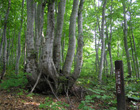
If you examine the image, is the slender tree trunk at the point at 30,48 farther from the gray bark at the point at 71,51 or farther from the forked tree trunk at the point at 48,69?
the gray bark at the point at 71,51

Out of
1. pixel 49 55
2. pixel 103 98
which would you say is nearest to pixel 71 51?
pixel 49 55

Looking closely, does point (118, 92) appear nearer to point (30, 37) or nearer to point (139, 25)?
point (30, 37)

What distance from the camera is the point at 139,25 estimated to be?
12922 mm

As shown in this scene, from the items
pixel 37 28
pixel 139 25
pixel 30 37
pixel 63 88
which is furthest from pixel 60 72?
pixel 139 25

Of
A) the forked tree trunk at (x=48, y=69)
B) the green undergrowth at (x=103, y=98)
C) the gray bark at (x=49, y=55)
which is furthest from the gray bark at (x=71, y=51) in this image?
the green undergrowth at (x=103, y=98)

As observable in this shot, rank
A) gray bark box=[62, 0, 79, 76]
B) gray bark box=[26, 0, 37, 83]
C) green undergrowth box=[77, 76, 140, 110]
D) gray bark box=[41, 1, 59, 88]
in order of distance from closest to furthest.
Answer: green undergrowth box=[77, 76, 140, 110]
gray bark box=[41, 1, 59, 88]
gray bark box=[26, 0, 37, 83]
gray bark box=[62, 0, 79, 76]

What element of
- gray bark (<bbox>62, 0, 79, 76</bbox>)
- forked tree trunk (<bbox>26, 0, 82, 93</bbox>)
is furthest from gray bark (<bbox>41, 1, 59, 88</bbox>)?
gray bark (<bbox>62, 0, 79, 76</bbox>)

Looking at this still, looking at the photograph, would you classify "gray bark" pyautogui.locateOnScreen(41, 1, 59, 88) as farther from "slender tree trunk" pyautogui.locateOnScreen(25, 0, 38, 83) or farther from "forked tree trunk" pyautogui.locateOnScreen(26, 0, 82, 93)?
"slender tree trunk" pyautogui.locateOnScreen(25, 0, 38, 83)

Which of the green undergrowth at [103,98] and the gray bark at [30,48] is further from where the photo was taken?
the gray bark at [30,48]

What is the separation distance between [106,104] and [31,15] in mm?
5735

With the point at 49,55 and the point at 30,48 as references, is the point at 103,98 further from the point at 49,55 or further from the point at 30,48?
the point at 30,48

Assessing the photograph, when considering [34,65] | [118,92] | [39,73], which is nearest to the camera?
[118,92]

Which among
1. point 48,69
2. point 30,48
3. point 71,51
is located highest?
point 30,48

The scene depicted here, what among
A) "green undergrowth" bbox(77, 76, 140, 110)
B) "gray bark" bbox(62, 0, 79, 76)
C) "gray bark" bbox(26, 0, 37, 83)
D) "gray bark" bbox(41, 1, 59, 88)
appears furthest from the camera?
"gray bark" bbox(62, 0, 79, 76)
